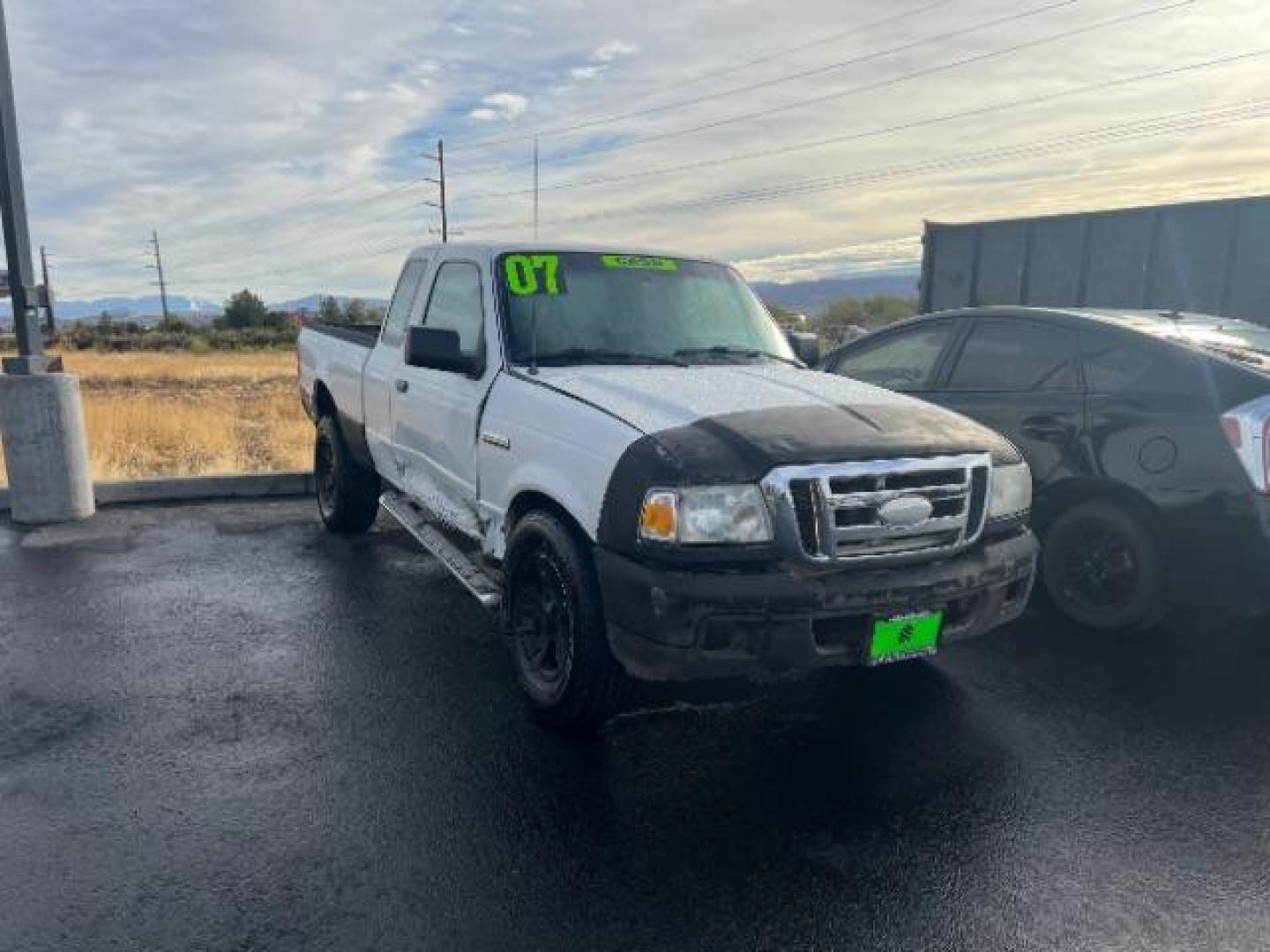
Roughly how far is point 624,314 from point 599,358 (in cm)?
37

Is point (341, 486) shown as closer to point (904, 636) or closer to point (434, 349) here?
point (434, 349)

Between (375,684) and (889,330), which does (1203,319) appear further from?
(375,684)

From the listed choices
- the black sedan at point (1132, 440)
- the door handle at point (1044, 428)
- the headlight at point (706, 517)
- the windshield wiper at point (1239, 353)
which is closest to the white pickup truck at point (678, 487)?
the headlight at point (706, 517)

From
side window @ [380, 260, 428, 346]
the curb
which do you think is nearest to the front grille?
side window @ [380, 260, 428, 346]

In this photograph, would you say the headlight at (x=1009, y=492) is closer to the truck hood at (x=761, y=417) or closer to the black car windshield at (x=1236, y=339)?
the truck hood at (x=761, y=417)

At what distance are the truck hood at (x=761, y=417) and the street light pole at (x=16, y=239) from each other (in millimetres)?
5245

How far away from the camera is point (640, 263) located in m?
4.61

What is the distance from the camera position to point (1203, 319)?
5227mm

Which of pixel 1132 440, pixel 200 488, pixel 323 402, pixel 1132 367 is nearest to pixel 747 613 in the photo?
pixel 1132 440

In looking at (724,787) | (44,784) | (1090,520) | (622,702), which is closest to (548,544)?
(622,702)

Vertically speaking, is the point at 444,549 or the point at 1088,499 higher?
the point at 1088,499

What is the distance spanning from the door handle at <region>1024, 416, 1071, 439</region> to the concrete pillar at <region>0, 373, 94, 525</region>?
691 cm

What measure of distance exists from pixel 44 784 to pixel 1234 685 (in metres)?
4.93

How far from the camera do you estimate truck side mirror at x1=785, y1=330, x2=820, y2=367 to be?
4.87m
